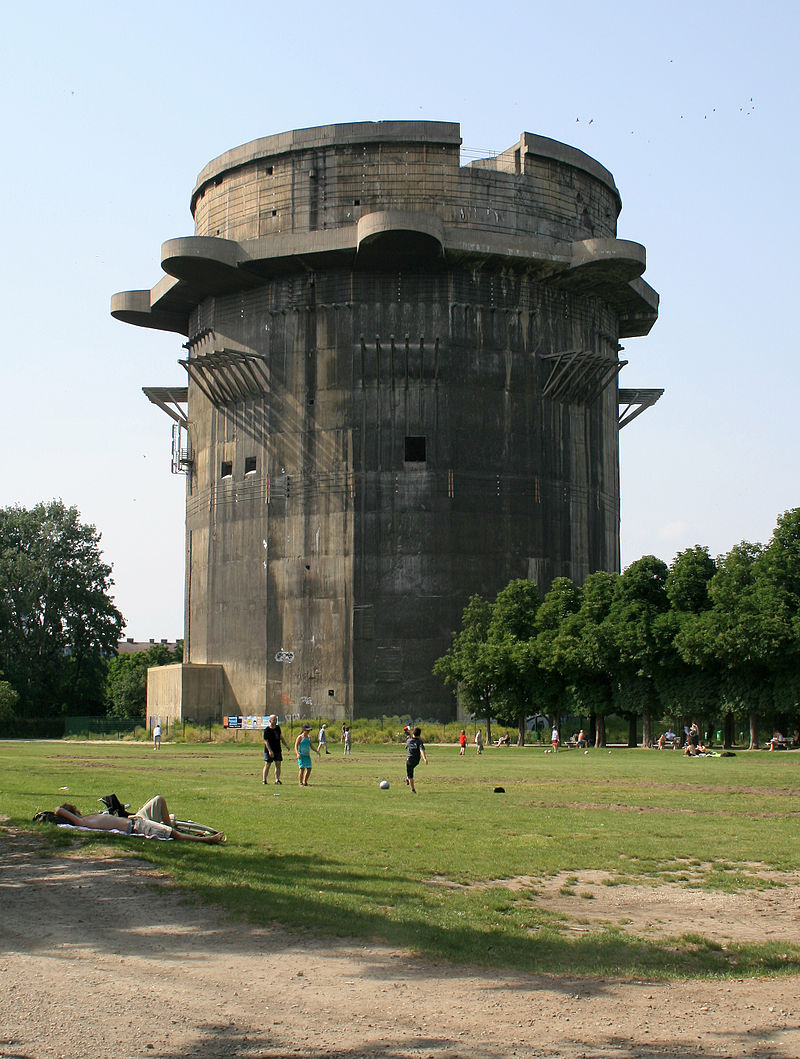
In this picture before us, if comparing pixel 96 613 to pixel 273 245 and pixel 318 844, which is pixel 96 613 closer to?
pixel 273 245

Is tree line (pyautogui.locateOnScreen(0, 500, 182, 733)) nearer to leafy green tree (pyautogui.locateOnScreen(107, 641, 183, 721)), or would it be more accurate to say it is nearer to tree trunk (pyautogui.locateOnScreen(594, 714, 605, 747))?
leafy green tree (pyautogui.locateOnScreen(107, 641, 183, 721))

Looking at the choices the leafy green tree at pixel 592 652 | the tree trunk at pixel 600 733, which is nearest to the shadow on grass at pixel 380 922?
the leafy green tree at pixel 592 652

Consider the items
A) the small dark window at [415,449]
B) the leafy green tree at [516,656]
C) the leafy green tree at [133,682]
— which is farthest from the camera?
the leafy green tree at [133,682]

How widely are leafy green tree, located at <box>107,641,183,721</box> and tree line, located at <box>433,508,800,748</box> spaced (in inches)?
1792

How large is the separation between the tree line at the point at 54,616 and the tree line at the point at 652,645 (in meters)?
42.9

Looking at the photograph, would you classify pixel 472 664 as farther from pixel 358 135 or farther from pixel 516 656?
pixel 358 135

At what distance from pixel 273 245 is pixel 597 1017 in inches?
2384

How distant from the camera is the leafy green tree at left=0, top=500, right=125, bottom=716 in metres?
93.0

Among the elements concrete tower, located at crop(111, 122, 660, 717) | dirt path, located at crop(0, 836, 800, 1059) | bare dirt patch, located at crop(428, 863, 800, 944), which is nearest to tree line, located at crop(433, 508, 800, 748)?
concrete tower, located at crop(111, 122, 660, 717)

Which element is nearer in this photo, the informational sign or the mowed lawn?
the mowed lawn

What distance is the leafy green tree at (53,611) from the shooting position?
305 ft

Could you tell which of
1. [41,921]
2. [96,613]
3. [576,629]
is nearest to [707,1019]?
[41,921]

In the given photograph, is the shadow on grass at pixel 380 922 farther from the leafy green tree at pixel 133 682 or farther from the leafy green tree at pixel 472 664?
the leafy green tree at pixel 133 682

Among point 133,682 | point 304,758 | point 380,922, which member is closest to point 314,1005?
point 380,922
